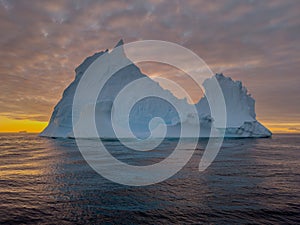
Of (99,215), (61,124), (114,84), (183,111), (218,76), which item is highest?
(218,76)

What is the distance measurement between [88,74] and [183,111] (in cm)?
3395

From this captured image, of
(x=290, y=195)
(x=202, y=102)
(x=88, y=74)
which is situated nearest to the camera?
(x=290, y=195)

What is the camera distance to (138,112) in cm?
7025

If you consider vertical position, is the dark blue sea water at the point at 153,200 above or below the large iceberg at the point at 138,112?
below

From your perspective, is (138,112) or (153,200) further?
(138,112)

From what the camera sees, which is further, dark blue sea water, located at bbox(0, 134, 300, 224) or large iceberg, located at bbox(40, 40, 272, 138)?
large iceberg, located at bbox(40, 40, 272, 138)

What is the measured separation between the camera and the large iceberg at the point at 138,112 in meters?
49.2

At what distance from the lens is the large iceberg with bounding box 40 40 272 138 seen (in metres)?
49.2

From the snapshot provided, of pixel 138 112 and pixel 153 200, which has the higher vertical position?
pixel 138 112

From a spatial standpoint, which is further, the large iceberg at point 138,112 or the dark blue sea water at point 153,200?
the large iceberg at point 138,112

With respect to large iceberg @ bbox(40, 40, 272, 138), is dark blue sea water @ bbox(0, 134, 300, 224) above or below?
below

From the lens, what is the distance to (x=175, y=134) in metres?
54.0

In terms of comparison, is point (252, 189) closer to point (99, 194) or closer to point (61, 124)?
point (99, 194)

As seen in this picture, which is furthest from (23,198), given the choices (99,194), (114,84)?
(114,84)
